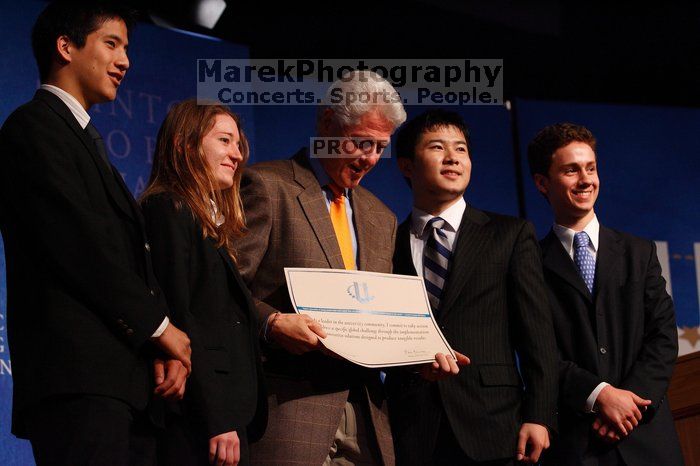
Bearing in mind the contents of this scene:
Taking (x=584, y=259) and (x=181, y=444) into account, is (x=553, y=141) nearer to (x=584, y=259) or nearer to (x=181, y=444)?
(x=584, y=259)

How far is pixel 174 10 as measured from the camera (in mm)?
4438

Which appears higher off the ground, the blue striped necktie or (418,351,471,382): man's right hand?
the blue striped necktie

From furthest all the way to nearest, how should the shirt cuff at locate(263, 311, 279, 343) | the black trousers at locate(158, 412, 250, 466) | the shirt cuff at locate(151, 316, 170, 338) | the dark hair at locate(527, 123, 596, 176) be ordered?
1. the dark hair at locate(527, 123, 596, 176)
2. the shirt cuff at locate(263, 311, 279, 343)
3. the black trousers at locate(158, 412, 250, 466)
4. the shirt cuff at locate(151, 316, 170, 338)

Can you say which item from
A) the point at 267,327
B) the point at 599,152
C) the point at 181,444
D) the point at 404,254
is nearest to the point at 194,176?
the point at 267,327

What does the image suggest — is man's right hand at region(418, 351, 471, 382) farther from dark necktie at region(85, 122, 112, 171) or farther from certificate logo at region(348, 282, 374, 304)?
dark necktie at region(85, 122, 112, 171)

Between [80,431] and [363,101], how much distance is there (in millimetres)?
1341

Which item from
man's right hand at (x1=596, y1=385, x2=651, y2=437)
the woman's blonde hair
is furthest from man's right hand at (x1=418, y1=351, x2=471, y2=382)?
the woman's blonde hair

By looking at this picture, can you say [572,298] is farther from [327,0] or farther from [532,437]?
[327,0]

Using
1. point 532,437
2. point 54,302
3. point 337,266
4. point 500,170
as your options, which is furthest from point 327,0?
point 54,302

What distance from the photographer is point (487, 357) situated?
2.53 meters

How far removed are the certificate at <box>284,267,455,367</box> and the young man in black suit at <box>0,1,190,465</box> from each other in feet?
1.59

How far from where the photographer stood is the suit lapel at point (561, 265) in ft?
9.15

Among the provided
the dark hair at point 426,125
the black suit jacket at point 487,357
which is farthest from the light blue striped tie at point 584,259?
the dark hair at point 426,125

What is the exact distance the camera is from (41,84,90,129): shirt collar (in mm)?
1995
